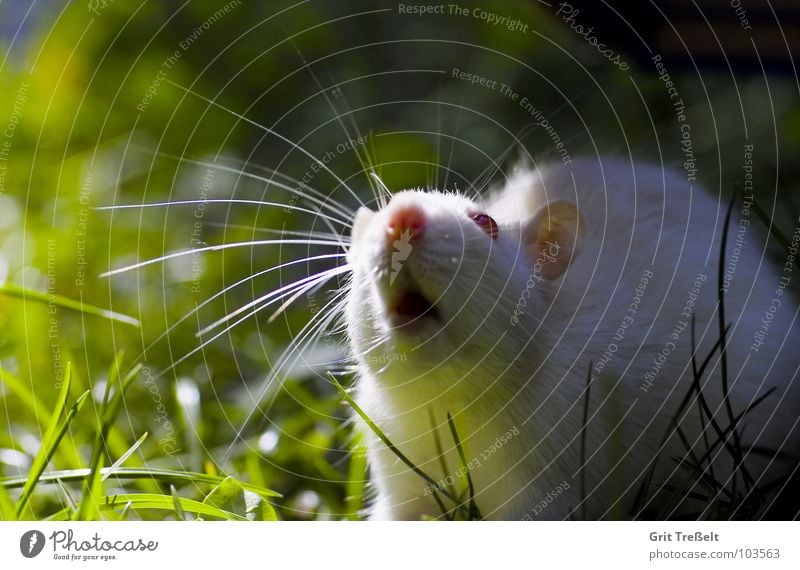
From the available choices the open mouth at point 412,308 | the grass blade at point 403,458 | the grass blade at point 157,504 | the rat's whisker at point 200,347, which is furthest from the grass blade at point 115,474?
the rat's whisker at point 200,347

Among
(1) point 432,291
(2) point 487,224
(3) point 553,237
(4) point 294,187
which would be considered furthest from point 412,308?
(4) point 294,187

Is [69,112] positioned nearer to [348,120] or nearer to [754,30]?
[348,120]

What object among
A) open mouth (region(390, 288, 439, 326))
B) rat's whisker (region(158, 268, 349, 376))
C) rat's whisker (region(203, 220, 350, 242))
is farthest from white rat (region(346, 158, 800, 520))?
rat's whisker (region(158, 268, 349, 376))

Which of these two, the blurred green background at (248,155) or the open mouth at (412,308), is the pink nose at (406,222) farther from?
the blurred green background at (248,155)

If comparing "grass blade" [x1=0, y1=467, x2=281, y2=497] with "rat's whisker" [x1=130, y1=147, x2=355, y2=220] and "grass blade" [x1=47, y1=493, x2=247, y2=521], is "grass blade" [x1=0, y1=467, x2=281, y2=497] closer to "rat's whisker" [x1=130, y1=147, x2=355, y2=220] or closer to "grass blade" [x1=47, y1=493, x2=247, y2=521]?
"grass blade" [x1=47, y1=493, x2=247, y2=521]
